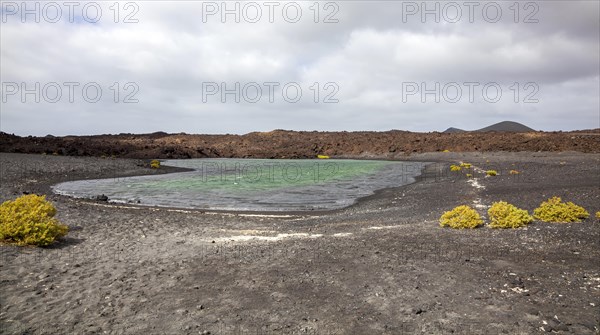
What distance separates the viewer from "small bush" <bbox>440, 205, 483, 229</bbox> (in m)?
12.5

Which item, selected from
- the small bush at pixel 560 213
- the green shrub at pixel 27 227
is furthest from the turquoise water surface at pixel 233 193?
the small bush at pixel 560 213

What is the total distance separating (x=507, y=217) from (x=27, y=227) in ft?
45.5

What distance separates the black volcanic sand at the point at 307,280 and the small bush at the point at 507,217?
55cm

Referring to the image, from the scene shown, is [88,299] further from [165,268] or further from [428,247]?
[428,247]

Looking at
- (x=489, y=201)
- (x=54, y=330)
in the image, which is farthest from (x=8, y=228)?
(x=489, y=201)

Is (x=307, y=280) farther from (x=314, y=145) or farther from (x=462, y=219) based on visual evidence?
(x=314, y=145)

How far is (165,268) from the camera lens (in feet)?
30.2

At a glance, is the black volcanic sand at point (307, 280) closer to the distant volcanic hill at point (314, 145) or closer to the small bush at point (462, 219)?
the small bush at point (462, 219)

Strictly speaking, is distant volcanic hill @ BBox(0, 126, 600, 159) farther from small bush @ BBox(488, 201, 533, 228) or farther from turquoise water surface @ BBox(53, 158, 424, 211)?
small bush @ BBox(488, 201, 533, 228)

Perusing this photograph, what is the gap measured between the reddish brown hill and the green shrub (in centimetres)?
4607

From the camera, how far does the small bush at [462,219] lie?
12.5 metres

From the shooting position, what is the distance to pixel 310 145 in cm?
8981

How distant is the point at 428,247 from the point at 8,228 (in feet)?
36.4

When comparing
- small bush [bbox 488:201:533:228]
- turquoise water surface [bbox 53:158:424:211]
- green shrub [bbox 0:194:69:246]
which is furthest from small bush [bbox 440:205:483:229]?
green shrub [bbox 0:194:69:246]
